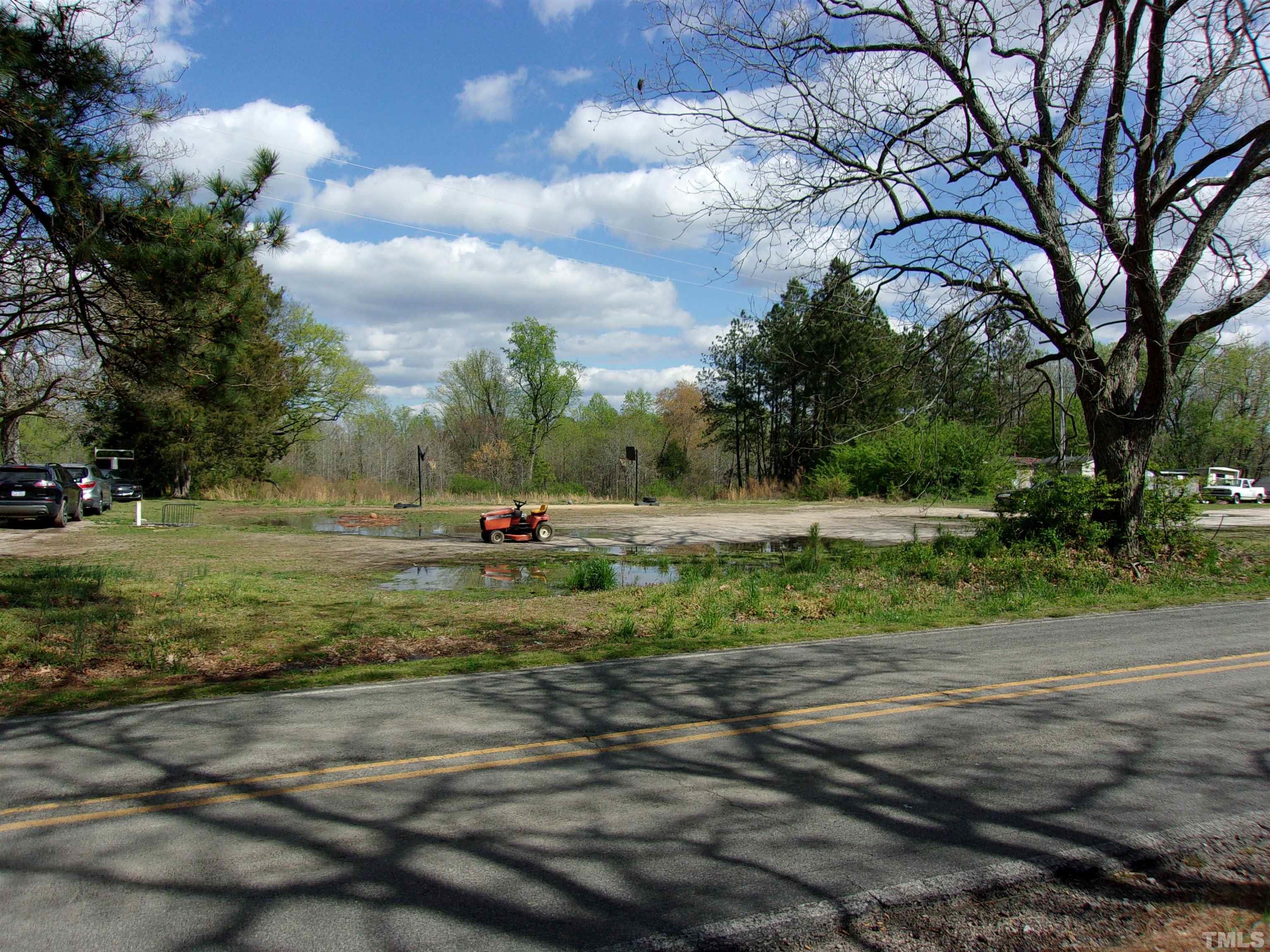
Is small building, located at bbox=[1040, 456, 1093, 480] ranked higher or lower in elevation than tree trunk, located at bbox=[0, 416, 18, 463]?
lower

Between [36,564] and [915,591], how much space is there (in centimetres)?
1654

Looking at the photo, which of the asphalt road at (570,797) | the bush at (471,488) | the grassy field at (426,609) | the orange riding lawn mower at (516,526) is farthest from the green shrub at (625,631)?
the bush at (471,488)

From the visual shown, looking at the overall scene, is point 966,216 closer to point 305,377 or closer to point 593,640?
point 593,640

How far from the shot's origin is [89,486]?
3058cm

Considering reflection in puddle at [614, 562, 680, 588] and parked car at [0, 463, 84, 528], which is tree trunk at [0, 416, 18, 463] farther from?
reflection in puddle at [614, 562, 680, 588]

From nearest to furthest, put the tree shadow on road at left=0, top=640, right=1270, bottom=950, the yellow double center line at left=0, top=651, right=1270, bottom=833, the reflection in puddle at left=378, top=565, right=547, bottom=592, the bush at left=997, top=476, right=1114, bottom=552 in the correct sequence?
1. the tree shadow on road at left=0, top=640, right=1270, bottom=950
2. the yellow double center line at left=0, top=651, right=1270, bottom=833
3. the reflection in puddle at left=378, top=565, right=547, bottom=592
4. the bush at left=997, top=476, right=1114, bottom=552

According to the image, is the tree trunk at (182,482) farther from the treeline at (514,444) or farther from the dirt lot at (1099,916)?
the dirt lot at (1099,916)

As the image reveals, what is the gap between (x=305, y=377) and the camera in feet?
174

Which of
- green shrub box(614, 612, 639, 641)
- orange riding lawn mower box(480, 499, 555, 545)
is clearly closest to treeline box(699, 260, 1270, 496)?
green shrub box(614, 612, 639, 641)

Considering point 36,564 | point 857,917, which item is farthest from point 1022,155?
point 36,564

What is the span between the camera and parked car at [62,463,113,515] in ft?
98.8

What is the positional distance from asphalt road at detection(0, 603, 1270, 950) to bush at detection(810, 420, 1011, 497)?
102 feet

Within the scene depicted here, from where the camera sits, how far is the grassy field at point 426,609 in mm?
9328

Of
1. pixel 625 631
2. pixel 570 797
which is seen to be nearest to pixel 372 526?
pixel 625 631
